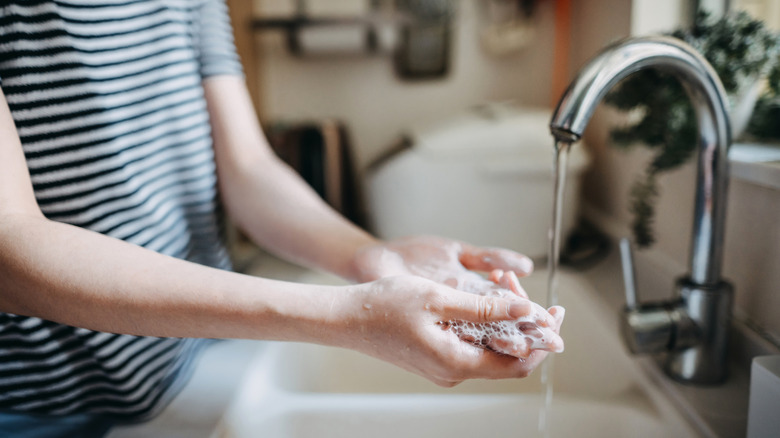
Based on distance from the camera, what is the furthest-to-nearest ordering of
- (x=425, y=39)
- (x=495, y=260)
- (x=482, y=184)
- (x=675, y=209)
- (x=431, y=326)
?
(x=425, y=39), (x=482, y=184), (x=675, y=209), (x=495, y=260), (x=431, y=326)

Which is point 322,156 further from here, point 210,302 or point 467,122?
point 210,302

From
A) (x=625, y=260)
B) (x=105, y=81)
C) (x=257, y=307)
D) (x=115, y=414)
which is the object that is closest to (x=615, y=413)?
(x=625, y=260)

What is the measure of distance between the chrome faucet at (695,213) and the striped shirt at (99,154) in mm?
421

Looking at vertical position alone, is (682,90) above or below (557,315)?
above

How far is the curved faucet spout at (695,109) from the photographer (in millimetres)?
407

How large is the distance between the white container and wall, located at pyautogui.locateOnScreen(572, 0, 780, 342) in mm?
98

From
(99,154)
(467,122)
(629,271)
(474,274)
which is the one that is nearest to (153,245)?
(99,154)

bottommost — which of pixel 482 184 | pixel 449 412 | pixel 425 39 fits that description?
pixel 449 412

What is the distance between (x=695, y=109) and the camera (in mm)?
488

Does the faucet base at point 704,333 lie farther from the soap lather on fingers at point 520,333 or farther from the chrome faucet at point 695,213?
→ the soap lather on fingers at point 520,333

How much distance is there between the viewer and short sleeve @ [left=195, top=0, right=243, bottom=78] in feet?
2.13

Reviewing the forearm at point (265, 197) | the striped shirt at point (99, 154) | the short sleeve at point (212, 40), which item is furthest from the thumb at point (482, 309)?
the short sleeve at point (212, 40)

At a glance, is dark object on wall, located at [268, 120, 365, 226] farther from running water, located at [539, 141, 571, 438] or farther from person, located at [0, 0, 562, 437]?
running water, located at [539, 141, 571, 438]

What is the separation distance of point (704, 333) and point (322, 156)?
785 millimetres
